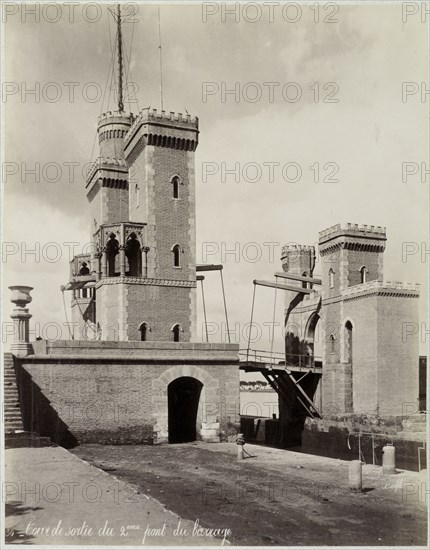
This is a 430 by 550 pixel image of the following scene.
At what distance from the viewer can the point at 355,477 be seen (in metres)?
15.3

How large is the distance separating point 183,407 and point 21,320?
1037cm

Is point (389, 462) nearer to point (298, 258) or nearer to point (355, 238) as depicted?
point (355, 238)

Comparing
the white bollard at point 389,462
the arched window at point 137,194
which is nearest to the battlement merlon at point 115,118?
the arched window at point 137,194

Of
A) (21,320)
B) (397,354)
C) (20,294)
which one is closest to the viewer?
(20,294)

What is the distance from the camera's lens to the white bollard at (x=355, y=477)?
600 inches

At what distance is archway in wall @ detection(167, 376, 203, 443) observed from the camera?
91.7 feet

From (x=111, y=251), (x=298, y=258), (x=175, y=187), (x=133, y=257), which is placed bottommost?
(x=133, y=257)

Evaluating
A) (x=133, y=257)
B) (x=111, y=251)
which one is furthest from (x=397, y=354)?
(x=111, y=251)

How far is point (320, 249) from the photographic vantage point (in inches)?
1576

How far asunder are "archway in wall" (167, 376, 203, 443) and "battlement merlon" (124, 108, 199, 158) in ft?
39.9

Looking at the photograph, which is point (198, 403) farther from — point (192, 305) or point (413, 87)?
point (413, 87)

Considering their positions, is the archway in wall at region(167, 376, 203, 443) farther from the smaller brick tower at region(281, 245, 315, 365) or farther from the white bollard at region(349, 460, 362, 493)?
the smaller brick tower at region(281, 245, 315, 365)

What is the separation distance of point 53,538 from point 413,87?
1110 centimetres

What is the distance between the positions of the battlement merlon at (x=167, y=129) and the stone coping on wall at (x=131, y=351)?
11355 millimetres
